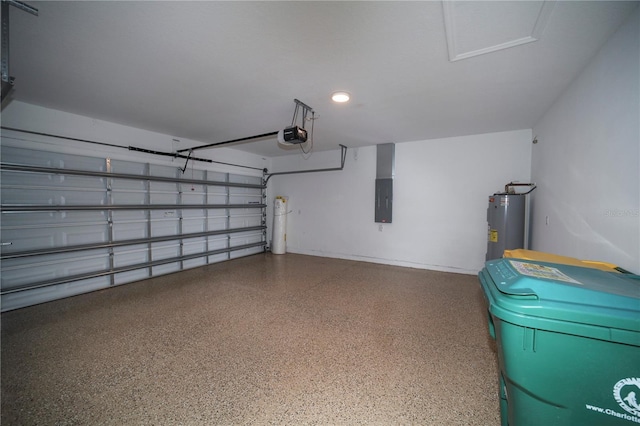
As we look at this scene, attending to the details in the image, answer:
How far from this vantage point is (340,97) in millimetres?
2684

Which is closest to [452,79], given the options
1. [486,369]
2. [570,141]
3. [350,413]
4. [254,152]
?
[570,141]

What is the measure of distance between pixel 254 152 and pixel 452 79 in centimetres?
471

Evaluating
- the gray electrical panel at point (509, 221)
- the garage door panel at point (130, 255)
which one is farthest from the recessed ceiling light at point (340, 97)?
the garage door panel at point (130, 255)

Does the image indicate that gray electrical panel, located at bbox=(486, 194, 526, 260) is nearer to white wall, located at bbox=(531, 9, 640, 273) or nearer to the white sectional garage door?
white wall, located at bbox=(531, 9, 640, 273)

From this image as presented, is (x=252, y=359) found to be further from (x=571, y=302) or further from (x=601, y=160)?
(x=601, y=160)

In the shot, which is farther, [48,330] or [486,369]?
[48,330]

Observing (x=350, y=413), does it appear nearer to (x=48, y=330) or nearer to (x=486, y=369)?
(x=486, y=369)

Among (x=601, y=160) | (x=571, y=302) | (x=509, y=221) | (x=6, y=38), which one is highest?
(x=6, y=38)

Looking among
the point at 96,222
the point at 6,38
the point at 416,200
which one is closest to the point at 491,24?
the point at 6,38

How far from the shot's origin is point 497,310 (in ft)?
3.20

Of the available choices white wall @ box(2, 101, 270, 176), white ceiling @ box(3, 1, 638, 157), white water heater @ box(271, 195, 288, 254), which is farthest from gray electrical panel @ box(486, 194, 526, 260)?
white wall @ box(2, 101, 270, 176)

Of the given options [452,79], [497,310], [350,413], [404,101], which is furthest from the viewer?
[404,101]

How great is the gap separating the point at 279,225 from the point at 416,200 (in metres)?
3.41

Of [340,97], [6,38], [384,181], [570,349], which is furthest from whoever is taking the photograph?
[384,181]
